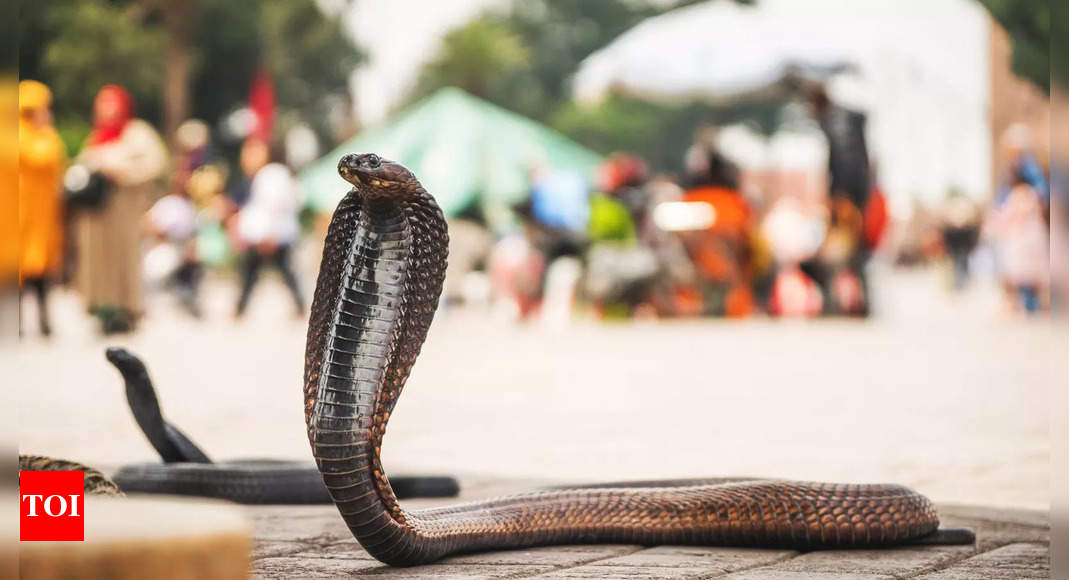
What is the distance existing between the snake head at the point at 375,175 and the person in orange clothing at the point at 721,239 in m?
12.9

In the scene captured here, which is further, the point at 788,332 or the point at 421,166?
the point at 421,166

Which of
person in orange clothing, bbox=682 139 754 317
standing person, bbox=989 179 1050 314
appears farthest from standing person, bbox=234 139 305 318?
standing person, bbox=989 179 1050 314

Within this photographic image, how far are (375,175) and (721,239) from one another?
13077 millimetres

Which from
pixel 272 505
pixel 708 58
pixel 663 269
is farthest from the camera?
pixel 708 58

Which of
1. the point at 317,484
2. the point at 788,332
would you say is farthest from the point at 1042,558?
the point at 788,332

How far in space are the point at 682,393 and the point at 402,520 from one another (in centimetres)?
551

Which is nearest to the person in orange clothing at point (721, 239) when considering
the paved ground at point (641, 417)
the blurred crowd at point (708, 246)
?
the blurred crowd at point (708, 246)

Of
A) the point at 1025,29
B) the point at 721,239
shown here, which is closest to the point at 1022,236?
the point at 721,239

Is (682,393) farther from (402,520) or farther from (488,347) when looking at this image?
(402,520)

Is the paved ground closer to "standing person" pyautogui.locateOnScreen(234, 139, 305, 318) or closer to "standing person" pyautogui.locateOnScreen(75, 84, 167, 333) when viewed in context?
"standing person" pyautogui.locateOnScreen(75, 84, 167, 333)

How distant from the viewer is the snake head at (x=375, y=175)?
2.61 metres

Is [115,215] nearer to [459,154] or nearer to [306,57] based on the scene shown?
[459,154]

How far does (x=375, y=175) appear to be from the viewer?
104 inches

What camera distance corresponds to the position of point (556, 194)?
1590 centimetres
